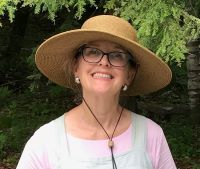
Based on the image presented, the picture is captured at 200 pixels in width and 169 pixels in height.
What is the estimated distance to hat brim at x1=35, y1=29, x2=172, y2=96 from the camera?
90.7 inches

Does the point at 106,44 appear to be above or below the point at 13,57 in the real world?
above

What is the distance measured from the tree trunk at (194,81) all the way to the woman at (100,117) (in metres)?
4.72

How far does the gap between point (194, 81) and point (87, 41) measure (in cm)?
625

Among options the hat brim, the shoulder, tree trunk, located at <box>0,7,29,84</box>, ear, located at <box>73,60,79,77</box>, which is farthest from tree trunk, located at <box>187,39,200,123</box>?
the shoulder

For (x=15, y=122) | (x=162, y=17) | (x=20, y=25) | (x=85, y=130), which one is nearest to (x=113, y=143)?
(x=85, y=130)

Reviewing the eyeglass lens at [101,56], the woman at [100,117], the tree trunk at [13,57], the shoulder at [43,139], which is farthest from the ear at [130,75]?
the tree trunk at [13,57]

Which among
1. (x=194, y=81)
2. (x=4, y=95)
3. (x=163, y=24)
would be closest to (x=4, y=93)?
(x=4, y=95)

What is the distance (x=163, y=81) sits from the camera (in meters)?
2.66

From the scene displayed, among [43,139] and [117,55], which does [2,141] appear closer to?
[43,139]

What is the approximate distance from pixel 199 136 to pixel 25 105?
381 cm

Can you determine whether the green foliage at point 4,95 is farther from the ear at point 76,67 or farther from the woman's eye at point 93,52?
the woman's eye at point 93,52

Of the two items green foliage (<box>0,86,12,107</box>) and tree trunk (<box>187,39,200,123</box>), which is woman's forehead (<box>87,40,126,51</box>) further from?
green foliage (<box>0,86,12,107</box>)

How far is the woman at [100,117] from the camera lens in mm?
2281

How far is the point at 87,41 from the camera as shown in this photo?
236 cm
